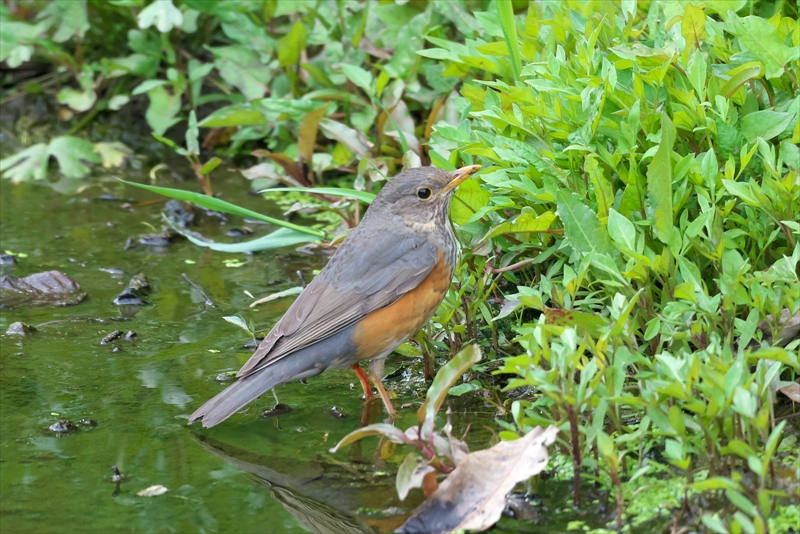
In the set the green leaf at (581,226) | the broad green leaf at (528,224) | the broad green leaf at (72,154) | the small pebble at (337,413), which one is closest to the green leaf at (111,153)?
the broad green leaf at (72,154)

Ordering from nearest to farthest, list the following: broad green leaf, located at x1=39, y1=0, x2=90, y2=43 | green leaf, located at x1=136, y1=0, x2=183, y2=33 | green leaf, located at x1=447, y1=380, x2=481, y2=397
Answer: green leaf, located at x1=447, y1=380, x2=481, y2=397 → green leaf, located at x1=136, y1=0, x2=183, y2=33 → broad green leaf, located at x1=39, y1=0, x2=90, y2=43

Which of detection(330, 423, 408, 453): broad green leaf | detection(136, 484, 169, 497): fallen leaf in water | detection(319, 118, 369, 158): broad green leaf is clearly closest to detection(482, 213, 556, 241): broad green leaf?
detection(330, 423, 408, 453): broad green leaf

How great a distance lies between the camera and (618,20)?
15.3 feet

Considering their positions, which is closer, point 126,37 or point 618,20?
point 618,20

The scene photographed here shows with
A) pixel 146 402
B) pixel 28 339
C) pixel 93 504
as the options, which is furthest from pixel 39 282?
pixel 93 504

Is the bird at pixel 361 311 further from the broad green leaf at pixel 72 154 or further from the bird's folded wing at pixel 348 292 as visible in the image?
the broad green leaf at pixel 72 154

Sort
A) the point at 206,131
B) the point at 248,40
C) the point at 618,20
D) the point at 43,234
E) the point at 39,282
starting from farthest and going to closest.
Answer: the point at 206,131 → the point at 248,40 → the point at 43,234 → the point at 39,282 → the point at 618,20

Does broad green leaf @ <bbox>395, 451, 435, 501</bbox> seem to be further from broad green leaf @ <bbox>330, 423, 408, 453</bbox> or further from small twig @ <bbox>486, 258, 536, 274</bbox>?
small twig @ <bbox>486, 258, 536, 274</bbox>

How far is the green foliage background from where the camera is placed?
3062mm

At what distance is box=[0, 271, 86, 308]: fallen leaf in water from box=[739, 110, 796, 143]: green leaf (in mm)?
3790

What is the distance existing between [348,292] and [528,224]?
3.03 feet

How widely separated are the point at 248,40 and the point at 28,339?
3.27 m

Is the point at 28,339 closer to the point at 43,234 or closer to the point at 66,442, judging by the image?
the point at 66,442

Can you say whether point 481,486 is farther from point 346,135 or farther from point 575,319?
point 346,135
